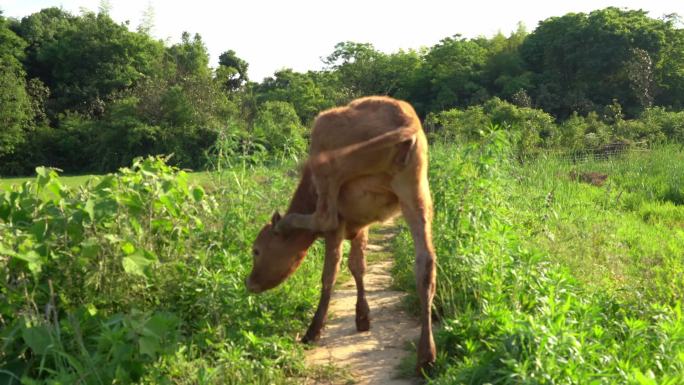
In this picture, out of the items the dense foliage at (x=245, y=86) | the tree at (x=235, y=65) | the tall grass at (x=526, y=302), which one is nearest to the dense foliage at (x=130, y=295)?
the tall grass at (x=526, y=302)

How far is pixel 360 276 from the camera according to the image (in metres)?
4.61

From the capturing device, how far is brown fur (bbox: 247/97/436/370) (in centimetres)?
368

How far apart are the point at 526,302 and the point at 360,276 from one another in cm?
146

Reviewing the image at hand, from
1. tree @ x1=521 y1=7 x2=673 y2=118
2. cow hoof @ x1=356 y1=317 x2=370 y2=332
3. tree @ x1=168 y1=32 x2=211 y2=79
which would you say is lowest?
cow hoof @ x1=356 y1=317 x2=370 y2=332

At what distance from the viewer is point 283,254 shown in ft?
13.8

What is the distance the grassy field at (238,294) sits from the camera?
2947 mm

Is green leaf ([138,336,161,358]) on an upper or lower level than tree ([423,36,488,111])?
lower

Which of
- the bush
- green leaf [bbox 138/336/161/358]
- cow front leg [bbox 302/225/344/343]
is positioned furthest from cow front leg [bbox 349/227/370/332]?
green leaf [bbox 138/336/161/358]

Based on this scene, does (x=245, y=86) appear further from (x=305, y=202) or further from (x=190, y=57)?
(x=305, y=202)

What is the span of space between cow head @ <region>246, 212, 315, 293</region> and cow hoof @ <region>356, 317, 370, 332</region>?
696mm

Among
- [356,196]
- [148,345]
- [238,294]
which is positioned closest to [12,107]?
[238,294]

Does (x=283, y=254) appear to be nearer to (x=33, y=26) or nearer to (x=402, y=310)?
(x=402, y=310)

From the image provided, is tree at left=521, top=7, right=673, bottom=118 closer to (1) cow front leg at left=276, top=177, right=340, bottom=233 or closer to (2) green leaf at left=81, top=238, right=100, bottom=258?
(1) cow front leg at left=276, top=177, right=340, bottom=233

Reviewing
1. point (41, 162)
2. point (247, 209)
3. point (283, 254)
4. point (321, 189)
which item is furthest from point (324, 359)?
point (41, 162)
